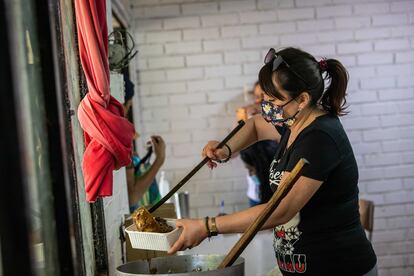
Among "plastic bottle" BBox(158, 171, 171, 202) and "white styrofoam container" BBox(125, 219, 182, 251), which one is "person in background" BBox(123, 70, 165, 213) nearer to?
"plastic bottle" BBox(158, 171, 171, 202)

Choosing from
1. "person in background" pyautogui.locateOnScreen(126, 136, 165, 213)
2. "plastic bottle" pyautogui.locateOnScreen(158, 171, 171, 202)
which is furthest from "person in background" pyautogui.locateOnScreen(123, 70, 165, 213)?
"plastic bottle" pyautogui.locateOnScreen(158, 171, 171, 202)

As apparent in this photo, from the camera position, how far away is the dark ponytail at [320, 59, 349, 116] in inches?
72.9

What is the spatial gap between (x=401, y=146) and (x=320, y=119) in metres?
2.59

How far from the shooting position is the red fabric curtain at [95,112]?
1596 mm

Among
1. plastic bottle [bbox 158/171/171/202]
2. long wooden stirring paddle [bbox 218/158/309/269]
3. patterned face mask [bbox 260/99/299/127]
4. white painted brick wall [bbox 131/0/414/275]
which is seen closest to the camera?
long wooden stirring paddle [bbox 218/158/309/269]

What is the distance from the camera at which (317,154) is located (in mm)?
1656

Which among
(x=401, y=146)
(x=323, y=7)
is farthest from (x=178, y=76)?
(x=401, y=146)

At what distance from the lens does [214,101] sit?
400 cm

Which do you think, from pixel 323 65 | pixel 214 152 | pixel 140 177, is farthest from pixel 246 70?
pixel 323 65

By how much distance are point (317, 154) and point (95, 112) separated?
0.67m

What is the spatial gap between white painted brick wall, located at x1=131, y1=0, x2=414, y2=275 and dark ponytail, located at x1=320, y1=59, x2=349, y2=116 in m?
2.14

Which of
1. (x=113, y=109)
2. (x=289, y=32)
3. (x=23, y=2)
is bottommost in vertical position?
(x=113, y=109)

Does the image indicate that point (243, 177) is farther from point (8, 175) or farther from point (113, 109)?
point (8, 175)

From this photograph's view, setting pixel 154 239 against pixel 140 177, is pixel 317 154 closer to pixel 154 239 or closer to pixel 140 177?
pixel 154 239
